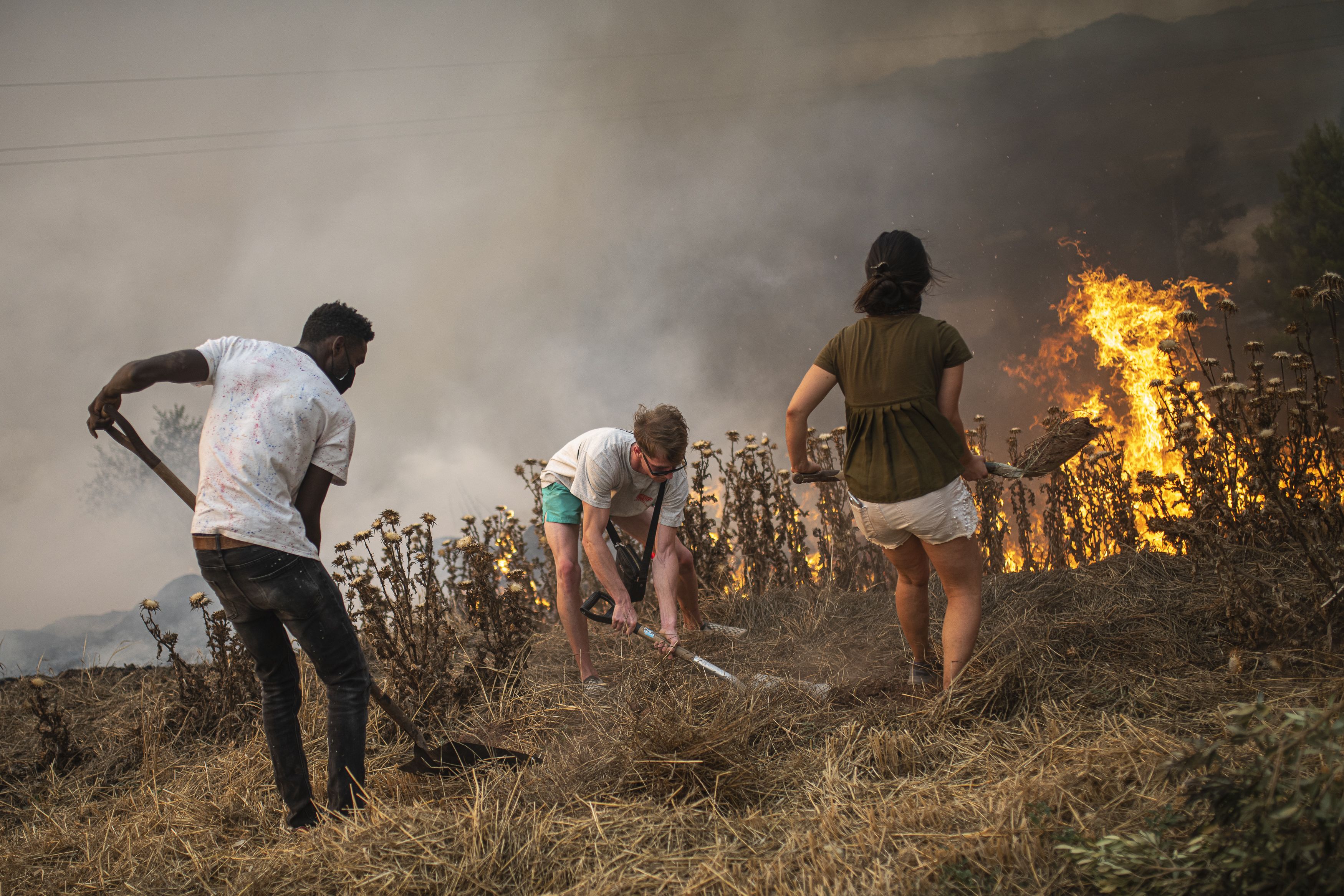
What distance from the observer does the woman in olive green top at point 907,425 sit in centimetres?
245

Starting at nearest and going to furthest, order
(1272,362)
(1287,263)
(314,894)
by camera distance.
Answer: (314,894)
(1287,263)
(1272,362)

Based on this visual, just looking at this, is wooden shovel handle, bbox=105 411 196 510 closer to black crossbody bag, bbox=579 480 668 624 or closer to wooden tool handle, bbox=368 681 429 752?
wooden tool handle, bbox=368 681 429 752

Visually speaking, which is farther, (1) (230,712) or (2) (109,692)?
(2) (109,692)

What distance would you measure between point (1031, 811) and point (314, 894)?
1.87 m

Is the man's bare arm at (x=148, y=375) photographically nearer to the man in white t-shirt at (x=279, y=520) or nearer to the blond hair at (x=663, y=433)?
the man in white t-shirt at (x=279, y=520)

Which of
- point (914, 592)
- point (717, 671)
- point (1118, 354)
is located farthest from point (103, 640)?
point (1118, 354)

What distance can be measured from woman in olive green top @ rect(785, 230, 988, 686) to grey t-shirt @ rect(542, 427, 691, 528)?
3.46 ft

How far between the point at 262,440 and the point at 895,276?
209cm

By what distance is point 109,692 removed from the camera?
14.9 feet

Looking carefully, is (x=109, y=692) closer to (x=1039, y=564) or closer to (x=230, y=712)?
(x=230, y=712)

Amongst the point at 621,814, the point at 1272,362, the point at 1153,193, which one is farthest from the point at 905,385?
the point at 1272,362

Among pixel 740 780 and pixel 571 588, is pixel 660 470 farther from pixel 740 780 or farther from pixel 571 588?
pixel 740 780

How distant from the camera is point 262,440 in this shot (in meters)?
2.23

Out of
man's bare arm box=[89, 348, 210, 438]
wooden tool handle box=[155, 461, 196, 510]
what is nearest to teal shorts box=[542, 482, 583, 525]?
wooden tool handle box=[155, 461, 196, 510]
